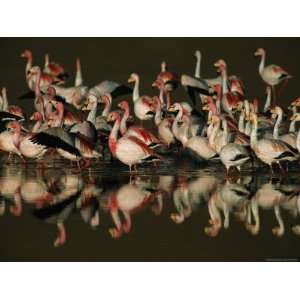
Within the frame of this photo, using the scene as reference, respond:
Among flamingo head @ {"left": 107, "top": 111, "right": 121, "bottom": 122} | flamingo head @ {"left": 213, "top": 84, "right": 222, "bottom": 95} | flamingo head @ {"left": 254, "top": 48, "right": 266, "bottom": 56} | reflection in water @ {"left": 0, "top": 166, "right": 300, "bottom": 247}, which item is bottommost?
reflection in water @ {"left": 0, "top": 166, "right": 300, "bottom": 247}

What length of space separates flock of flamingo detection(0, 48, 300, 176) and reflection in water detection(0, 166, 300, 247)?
372mm

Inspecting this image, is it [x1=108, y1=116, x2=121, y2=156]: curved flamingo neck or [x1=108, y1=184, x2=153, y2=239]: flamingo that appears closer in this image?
[x1=108, y1=184, x2=153, y2=239]: flamingo

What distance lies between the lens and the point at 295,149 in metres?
12.2

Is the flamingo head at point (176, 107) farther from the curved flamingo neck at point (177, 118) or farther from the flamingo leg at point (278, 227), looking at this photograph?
the flamingo leg at point (278, 227)

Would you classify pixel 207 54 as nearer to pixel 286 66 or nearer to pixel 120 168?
pixel 286 66

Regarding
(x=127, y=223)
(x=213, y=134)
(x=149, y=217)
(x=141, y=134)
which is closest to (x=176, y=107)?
(x=141, y=134)

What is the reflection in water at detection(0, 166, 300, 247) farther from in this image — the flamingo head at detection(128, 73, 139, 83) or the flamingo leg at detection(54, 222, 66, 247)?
the flamingo head at detection(128, 73, 139, 83)

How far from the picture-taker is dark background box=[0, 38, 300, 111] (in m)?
14.9

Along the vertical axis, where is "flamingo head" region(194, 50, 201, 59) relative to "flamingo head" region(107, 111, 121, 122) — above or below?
above

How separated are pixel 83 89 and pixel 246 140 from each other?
4.64 meters

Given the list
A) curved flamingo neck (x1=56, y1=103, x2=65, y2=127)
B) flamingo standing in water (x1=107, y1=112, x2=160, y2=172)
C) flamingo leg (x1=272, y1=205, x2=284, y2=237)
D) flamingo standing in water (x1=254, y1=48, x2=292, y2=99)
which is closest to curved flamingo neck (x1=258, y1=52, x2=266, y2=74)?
flamingo standing in water (x1=254, y1=48, x2=292, y2=99)

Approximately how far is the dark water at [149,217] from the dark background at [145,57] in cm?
338

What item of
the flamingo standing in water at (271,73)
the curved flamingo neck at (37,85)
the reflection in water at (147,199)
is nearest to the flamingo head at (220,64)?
the flamingo standing in water at (271,73)

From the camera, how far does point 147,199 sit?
Answer: 35.1 ft
